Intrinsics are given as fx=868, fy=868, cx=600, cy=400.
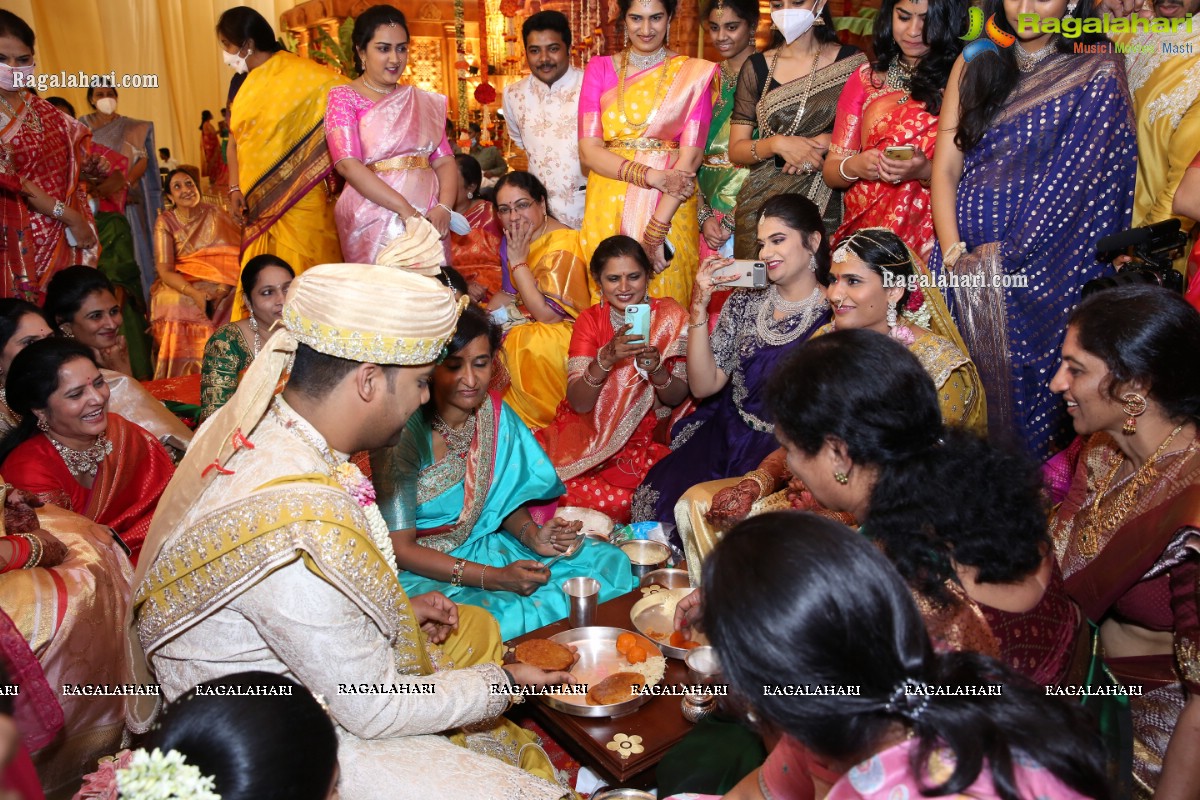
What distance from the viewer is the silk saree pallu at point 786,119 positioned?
418cm

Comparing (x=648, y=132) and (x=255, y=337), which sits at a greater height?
(x=648, y=132)

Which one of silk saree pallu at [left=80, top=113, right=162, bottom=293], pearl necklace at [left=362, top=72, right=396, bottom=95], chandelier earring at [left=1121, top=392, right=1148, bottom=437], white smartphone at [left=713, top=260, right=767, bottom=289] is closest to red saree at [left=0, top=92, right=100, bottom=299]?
pearl necklace at [left=362, top=72, right=396, bottom=95]

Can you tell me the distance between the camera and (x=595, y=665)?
7.91ft

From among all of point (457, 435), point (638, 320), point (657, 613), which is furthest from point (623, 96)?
point (657, 613)

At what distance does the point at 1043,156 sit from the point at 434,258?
240cm

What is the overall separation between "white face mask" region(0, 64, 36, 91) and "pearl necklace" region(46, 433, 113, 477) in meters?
2.42

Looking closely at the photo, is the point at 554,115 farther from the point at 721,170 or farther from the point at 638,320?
the point at 638,320

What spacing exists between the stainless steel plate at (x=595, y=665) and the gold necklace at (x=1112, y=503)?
46.7 inches

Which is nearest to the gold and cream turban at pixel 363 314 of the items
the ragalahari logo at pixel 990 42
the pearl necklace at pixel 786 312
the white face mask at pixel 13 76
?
the pearl necklace at pixel 786 312

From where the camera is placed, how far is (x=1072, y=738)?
1.15 metres

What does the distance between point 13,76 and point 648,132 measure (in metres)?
3.26

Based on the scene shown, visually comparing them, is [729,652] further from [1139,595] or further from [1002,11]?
[1002,11]

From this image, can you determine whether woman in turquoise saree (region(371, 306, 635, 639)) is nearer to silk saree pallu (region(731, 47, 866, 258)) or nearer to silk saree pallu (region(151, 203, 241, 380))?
silk saree pallu (region(731, 47, 866, 258))

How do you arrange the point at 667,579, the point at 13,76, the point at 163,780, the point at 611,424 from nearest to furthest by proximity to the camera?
the point at 163,780 → the point at 667,579 → the point at 611,424 → the point at 13,76
